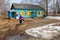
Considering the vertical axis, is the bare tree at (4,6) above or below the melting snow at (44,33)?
above

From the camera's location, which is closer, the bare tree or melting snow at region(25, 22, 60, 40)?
melting snow at region(25, 22, 60, 40)

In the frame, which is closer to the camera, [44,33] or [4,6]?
[44,33]

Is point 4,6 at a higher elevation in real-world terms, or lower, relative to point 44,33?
higher

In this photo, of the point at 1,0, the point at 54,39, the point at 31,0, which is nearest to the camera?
the point at 54,39

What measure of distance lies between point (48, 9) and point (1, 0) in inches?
265

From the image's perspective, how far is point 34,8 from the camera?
1386 cm

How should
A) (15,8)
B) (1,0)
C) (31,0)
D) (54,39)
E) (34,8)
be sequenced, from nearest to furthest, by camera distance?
(54,39) < (15,8) < (34,8) < (1,0) < (31,0)

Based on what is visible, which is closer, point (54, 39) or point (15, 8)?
point (54, 39)

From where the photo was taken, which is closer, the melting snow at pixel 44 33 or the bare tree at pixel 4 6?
the melting snow at pixel 44 33

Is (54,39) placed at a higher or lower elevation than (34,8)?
lower

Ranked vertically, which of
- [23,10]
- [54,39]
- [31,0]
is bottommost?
[54,39]

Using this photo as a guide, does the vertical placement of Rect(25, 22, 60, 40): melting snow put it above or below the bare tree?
below

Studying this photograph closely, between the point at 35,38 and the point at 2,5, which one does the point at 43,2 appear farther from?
the point at 35,38

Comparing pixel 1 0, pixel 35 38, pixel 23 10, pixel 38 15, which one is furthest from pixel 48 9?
pixel 35 38
